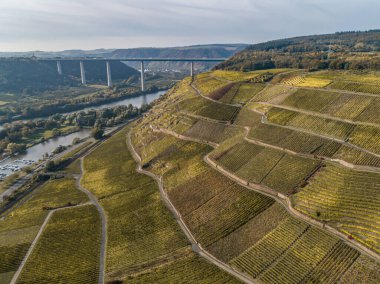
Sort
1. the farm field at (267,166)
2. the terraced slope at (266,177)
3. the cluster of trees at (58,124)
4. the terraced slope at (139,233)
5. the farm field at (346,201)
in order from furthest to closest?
the cluster of trees at (58,124) < the farm field at (267,166) < the terraced slope at (139,233) < the farm field at (346,201) < the terraced slope at (266,177)

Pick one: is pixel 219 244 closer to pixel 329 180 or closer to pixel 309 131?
pixel 329 180

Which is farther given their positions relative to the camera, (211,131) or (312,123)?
(211,131)

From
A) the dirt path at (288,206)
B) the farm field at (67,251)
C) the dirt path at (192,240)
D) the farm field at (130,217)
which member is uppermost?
the dirt path at (288,206)

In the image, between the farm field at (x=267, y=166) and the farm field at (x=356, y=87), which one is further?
the farm field at (x=356, y=87)

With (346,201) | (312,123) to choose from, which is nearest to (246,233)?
(346,201)

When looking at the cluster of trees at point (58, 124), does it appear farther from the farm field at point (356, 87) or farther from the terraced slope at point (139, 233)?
the farm field at point (356, 87)

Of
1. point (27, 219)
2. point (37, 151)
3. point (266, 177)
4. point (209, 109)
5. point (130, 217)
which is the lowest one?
point (37, 151)

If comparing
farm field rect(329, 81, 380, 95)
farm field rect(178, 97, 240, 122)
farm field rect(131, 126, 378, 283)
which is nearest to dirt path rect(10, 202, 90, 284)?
farm field rect(131, 126, 378, 283)

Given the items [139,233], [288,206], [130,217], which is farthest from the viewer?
[130,217]

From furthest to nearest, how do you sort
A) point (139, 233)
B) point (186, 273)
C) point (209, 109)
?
point (209, 109)
point (139, 233)
point (186, 273)

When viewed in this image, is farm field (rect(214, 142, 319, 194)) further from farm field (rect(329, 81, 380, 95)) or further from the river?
the river

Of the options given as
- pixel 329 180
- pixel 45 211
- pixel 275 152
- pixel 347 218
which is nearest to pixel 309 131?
pixel 275 152

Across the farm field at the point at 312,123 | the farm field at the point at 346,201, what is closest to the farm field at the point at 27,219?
the farm field at the point at 346,201

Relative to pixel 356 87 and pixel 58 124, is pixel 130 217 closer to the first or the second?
pixel 356 87
